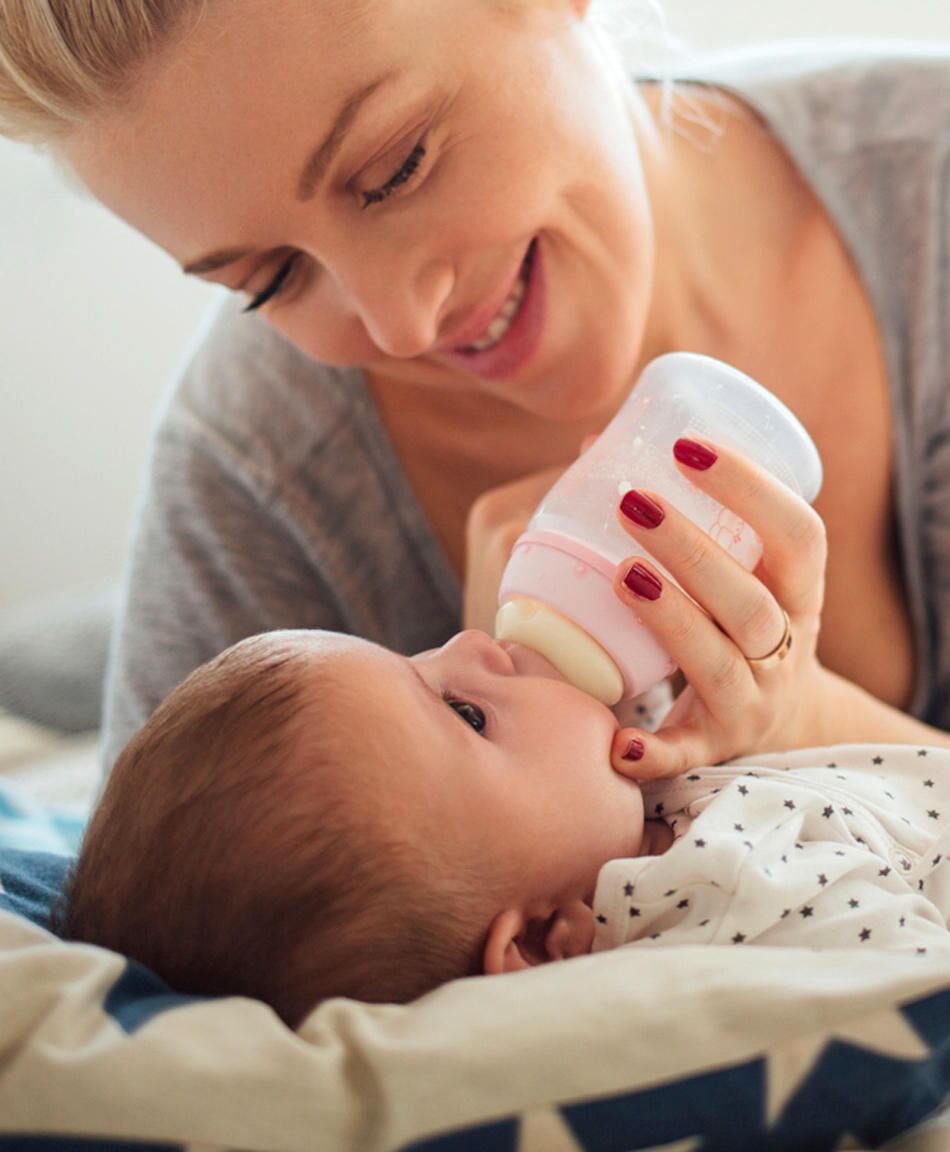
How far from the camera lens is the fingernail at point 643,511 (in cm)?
92

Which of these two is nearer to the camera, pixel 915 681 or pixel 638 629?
pixel 638 629

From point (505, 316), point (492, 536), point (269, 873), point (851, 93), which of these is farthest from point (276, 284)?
point (851, 93)

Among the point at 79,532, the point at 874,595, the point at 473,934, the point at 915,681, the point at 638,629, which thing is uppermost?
the point at 638,629

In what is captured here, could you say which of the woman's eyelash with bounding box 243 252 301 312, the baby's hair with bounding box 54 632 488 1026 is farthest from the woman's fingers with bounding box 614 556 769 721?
the woman's eyelash with bounding box 243 252 301 312

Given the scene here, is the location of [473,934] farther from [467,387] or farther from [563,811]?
[467,387]

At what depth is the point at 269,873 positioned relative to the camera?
83cm

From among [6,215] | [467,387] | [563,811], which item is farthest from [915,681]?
[6,215]

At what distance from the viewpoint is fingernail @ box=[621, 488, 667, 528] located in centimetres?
92

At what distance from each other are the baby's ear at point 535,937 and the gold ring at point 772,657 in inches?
9.5

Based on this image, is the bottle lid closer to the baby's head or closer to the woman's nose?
the baby's head

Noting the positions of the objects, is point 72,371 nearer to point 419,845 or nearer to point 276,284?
point 276,284

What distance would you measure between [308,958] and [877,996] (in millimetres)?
369

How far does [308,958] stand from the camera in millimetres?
833

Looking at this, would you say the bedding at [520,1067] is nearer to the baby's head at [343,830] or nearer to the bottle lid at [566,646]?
the baby's head at [343,830]
